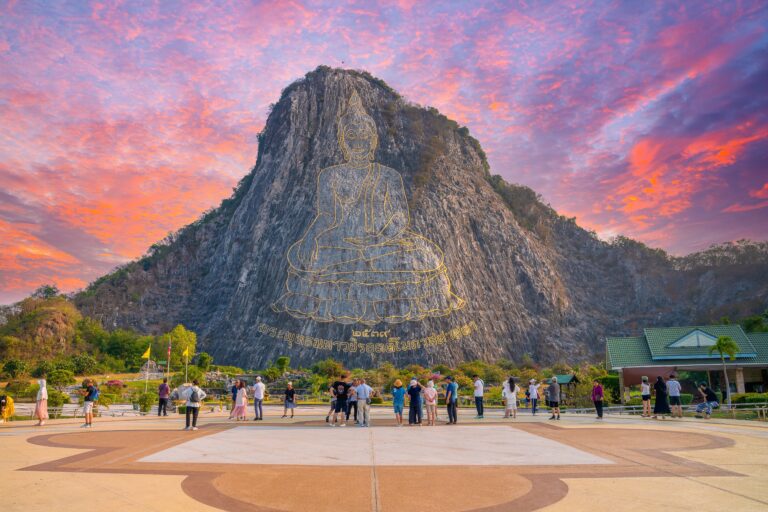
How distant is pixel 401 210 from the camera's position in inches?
3039

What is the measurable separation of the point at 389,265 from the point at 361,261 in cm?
384

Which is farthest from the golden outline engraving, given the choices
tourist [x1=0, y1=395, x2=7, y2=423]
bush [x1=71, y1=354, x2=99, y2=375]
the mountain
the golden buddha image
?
tourist [x1=0, y1=395, x2=7, y2=423]

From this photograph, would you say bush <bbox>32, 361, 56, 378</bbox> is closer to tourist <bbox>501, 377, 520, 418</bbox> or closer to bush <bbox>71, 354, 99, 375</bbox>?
bush <bbox>71, 354, 99, 375</bbox>

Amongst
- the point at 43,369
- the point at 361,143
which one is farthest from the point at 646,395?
the point at 361,143

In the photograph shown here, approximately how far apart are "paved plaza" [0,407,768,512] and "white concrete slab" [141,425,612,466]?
0.13ft

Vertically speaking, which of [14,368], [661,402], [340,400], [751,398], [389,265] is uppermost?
[389,265]

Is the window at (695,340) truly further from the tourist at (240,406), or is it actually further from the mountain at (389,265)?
the mountain at (389,265)

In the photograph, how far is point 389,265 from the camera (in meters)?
70.8

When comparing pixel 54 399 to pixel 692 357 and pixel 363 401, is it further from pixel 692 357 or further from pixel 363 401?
pixel 692 357

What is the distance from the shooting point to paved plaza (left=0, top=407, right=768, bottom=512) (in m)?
6.89

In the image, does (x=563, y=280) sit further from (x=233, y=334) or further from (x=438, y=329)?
(x=233, y=334)

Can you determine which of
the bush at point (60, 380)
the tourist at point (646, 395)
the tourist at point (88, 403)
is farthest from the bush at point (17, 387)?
the tourist at point (646, 395)

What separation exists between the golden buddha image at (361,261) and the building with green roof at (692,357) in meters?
34.0

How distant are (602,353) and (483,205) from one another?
2957cm
